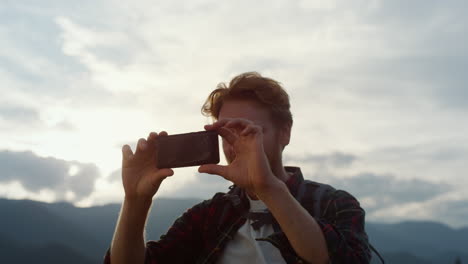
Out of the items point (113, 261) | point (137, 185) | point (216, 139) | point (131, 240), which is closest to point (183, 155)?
point (216, 139)

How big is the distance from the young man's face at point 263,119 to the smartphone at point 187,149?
0.70m

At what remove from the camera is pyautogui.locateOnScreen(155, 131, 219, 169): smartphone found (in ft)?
13.1

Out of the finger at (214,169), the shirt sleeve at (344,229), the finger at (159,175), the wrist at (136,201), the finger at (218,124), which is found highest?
the finger at (218,124)

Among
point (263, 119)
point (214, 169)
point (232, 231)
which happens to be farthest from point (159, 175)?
point (263, 119)

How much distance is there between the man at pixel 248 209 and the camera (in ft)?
12.0

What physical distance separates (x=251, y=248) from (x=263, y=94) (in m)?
1.64

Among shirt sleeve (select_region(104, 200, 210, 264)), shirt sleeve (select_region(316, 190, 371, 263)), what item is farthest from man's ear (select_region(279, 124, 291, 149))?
shirt sleeve (select_region(104, 200, 210, 264))

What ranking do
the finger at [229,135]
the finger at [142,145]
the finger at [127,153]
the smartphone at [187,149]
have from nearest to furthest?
the finger at [229,135] → the smartphone at [187,149] → the finger at [142,145] → the finger at [127,153]

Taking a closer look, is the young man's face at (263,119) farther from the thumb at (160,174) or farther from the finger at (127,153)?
the finger at (127,153)

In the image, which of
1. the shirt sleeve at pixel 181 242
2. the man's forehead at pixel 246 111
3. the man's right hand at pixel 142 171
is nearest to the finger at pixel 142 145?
the man's right hand at pixel 142 171

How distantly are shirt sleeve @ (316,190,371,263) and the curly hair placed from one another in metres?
1.11

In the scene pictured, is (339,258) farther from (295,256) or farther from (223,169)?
(223,169)

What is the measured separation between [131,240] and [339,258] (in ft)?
6.81

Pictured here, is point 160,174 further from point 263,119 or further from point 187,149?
point 263,119
